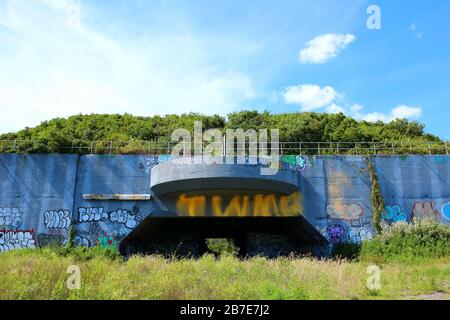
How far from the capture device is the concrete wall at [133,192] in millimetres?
24234

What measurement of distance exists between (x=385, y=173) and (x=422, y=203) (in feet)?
8.48

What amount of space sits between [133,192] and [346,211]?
39.6ft

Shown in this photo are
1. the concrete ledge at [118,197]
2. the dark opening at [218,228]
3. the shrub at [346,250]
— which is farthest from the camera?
the dark opening at [218,228]

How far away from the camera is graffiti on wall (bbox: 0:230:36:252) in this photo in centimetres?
2389

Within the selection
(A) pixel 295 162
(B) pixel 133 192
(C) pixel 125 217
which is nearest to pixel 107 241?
(C) pixel 125 217

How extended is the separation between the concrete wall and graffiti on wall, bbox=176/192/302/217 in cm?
85

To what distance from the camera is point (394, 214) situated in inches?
968

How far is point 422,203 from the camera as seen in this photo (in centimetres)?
2475

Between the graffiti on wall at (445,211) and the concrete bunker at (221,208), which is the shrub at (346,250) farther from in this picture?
the graffiti on wall at (445,211)

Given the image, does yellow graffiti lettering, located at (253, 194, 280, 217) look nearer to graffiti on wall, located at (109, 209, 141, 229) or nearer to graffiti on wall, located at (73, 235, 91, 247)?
graffiti on wall, located at (109, 209, 141, 229)

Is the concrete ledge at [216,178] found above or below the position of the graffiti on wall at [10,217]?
above

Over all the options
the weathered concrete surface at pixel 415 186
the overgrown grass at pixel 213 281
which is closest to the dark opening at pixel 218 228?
the weathered concrete surface at pixel 415 186

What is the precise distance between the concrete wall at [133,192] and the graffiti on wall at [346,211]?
0.18 feet
